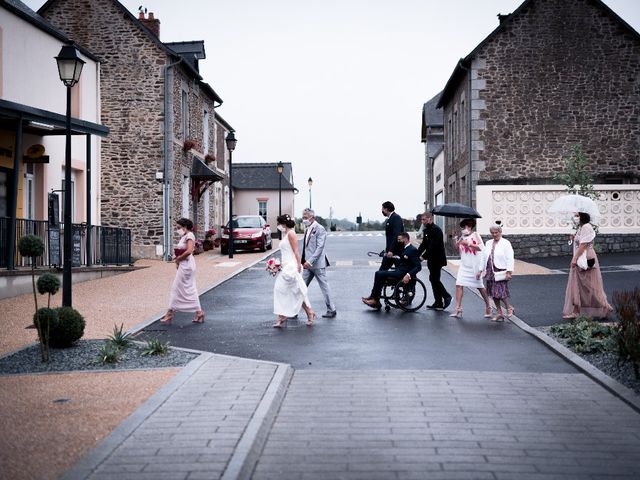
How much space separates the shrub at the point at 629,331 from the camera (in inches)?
263

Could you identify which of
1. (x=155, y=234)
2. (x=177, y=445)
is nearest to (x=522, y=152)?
(x=155, y=234)

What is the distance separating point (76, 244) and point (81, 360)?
417 inches

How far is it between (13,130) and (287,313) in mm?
10473

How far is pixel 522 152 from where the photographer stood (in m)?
25.1

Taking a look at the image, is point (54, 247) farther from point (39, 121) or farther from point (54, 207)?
point (39, 121)

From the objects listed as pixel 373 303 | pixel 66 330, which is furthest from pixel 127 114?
pixel 66 330

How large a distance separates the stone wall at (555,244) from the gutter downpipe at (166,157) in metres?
11.1

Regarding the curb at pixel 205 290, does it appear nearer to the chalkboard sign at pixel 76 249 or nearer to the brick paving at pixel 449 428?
the chalkboard sign at pixel 76 249

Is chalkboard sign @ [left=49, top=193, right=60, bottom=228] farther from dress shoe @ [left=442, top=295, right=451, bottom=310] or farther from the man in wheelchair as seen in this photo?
dress shoe @ [left=442, top=295, right=451, bottom=310]

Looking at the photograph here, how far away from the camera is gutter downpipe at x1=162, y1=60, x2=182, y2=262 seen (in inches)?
1002

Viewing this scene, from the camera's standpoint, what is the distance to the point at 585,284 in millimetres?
11195

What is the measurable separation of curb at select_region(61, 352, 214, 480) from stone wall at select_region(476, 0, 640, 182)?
19837 millimetres

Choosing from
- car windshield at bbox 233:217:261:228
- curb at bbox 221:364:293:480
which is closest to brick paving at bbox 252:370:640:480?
curb at bbox 221:364:293:480

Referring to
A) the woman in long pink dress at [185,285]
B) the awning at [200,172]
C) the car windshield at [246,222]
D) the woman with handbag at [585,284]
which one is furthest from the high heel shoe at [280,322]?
the car windshield at [246,222]
